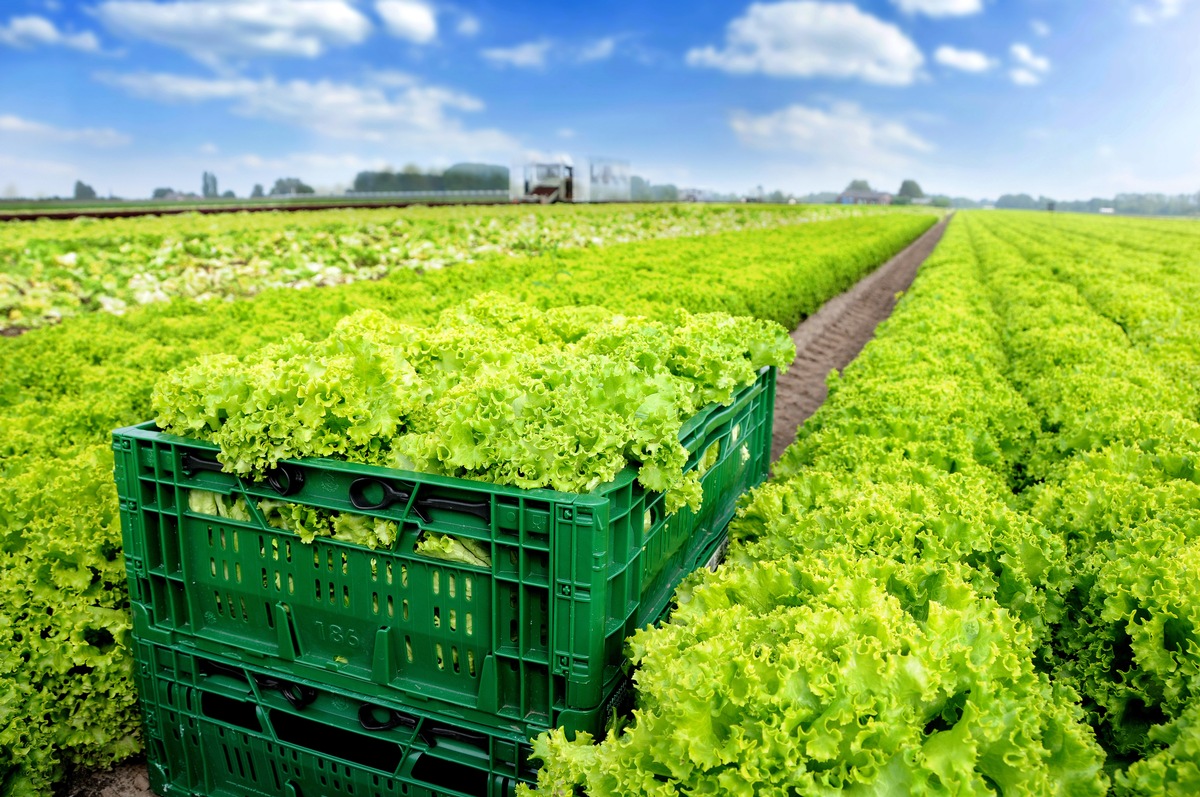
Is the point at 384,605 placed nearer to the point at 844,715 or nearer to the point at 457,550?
the point at 457,550

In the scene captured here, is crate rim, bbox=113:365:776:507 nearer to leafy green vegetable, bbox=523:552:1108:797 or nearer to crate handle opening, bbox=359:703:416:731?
leafy green vegetable, bbox=523:552:1108:797

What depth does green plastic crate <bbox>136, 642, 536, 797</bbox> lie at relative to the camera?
3.27m

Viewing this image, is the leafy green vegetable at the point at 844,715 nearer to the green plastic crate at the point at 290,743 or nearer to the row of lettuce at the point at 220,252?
the green plastic crate at the point at 290,743

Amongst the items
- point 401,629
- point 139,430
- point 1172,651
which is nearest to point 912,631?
point 1172,651

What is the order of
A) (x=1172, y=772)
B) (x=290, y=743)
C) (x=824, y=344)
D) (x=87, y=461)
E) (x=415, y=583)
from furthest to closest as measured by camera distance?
(x=824, y=344), (x=87, y=461), (x=290, y=743), (x=415, y=583), (x=1172, y=772)

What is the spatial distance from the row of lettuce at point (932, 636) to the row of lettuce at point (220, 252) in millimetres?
11263

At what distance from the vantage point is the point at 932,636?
260 centimetres

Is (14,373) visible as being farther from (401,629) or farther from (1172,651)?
(1172,651)

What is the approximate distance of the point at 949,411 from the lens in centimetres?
606

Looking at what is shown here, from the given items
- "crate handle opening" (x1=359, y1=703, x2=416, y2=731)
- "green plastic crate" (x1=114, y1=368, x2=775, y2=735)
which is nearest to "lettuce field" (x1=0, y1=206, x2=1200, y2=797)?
"green plastic crate" (x1=114, y1=368, x2=775, y2=735)

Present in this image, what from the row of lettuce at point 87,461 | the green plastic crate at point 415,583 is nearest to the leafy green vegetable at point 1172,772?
the green plastic crate at point 415,583

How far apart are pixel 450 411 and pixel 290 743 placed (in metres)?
1.68

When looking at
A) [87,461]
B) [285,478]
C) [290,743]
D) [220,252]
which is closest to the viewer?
[285,478]

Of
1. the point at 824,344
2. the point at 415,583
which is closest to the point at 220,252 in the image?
the point at 824,344
